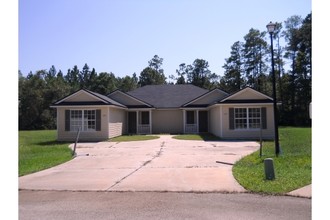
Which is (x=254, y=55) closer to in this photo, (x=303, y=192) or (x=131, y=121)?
(x=131, y=121)

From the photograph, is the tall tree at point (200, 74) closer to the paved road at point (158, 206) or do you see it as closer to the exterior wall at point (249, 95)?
the exterior wall at point (249, 95)

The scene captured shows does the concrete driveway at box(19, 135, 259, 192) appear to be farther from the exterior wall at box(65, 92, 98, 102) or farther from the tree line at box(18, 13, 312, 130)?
the tree line at box(18, 13, 312, 130)

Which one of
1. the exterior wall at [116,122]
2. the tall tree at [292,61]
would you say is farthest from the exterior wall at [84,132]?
the tall tree at [292,61]

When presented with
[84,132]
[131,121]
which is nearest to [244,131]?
[84,132]

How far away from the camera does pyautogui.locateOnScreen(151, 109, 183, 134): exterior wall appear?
108 ft

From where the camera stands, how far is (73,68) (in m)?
95.6

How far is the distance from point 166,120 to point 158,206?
26732 mm

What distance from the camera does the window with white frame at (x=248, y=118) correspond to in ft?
81.8

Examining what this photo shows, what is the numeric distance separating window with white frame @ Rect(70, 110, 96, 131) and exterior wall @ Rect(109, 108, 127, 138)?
1419 millimetres
